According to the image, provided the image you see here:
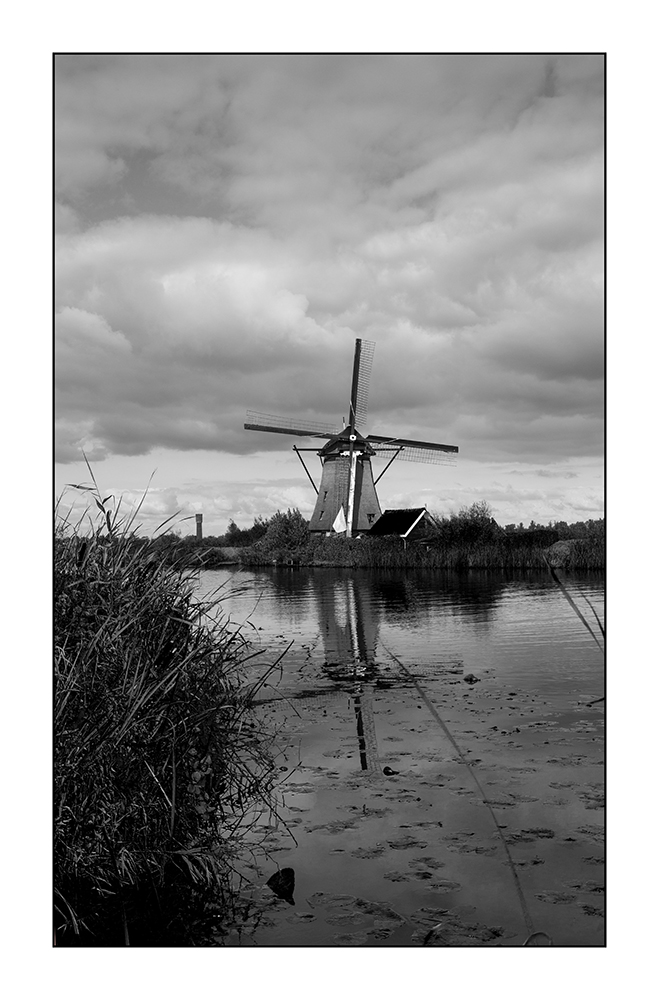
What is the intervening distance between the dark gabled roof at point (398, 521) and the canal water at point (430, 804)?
22.1 metres

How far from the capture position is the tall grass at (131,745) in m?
3.47

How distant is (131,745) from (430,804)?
234 centimetres

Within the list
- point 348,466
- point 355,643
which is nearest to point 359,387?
point 348,466

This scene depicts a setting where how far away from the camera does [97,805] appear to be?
3518 millimetres

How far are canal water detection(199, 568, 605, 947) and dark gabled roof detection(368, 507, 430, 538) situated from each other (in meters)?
22.1

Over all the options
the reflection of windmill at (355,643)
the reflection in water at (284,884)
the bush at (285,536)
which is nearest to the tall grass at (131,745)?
the reflection in water at (284,884)

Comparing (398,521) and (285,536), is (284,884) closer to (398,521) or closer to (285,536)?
(285,536)

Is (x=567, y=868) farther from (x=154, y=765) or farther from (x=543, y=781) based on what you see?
(x=154, y=765)

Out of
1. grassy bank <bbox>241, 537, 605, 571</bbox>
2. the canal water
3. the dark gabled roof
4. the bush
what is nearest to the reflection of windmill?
the canal water

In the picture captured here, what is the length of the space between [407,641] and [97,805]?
979 centimetres

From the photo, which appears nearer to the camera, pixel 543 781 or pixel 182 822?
pixel 182 822

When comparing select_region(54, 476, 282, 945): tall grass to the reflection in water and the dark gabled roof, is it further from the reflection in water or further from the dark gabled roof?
the dark gabled roof

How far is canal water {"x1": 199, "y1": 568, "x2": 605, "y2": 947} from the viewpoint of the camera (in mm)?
3695
